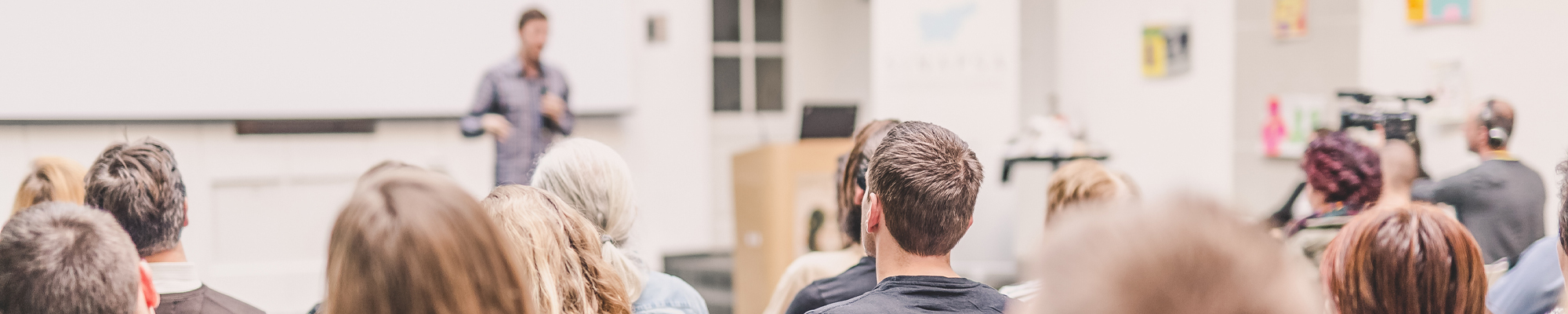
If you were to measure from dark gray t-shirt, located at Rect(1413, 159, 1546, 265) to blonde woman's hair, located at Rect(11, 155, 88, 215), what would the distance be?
389 centimetres

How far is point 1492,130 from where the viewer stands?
3270mm

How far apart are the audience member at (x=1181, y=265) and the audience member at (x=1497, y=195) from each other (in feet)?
11.2

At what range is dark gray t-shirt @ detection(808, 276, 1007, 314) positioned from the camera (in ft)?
4.16

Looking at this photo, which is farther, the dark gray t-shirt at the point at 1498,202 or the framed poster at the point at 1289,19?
the framed poster at the point at 1289,19

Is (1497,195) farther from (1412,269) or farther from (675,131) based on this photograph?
(675,131)

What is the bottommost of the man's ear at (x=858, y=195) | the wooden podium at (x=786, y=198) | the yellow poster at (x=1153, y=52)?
the wooden podium at (x=786, y=198)

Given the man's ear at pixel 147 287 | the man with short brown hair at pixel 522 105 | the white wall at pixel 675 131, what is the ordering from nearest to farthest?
the man's ear at pixel 147 287
the man with short brown hair at pixel 522 105
the white wall at pixel 675 131

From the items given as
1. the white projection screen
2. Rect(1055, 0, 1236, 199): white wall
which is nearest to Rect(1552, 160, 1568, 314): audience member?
Rect(1055, 0, 1236, 199): white wall

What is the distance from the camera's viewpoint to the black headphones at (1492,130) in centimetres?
326

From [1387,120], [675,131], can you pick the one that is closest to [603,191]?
[1387,120]

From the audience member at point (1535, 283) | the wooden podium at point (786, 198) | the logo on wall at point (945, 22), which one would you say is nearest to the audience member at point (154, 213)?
the audience member at point (1535, 283)

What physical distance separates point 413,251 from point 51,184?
200cm

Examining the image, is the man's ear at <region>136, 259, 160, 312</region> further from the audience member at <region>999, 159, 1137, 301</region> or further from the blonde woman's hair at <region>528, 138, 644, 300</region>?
the audience member at <region>999, 159, 1137, 301</region>

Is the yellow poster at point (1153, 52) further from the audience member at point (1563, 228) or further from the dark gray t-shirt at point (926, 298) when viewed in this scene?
the dark gray t-shirt at point (926, 298)
